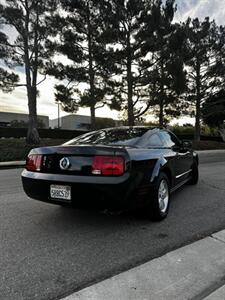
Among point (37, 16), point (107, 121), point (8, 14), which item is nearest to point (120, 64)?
point (37, 16)

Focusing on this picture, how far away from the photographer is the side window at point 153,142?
4.54 metres

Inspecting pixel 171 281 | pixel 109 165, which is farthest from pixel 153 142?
pixel 171 281

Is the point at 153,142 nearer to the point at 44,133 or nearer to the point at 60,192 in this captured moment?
the point at 60,192

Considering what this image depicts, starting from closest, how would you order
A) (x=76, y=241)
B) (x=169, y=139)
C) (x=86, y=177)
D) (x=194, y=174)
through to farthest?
(x=76, y=241), (x=86, y=177), (x=169, y=139), (x=194, y=174)

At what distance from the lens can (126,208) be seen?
372 cm

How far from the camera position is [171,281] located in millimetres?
2672

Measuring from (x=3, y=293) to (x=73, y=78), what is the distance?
62.2ft

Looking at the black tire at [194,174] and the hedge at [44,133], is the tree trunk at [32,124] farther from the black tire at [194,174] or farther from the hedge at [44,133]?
the black tire at [194,174]

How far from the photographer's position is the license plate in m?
3.77

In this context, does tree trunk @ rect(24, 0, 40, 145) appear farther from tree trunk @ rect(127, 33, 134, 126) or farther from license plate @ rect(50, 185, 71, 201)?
license plate @ rect(50, 185, 71, 201)

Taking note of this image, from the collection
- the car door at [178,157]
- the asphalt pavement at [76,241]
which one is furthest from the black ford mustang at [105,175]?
the car door at [178,157]

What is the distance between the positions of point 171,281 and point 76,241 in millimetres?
1328

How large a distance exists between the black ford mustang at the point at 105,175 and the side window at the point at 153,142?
2 cm

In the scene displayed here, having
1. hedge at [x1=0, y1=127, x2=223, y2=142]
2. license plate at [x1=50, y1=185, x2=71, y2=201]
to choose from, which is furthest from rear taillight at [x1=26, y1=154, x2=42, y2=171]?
hedge at [x1=0, y1=127, x2=223, y2=142]
